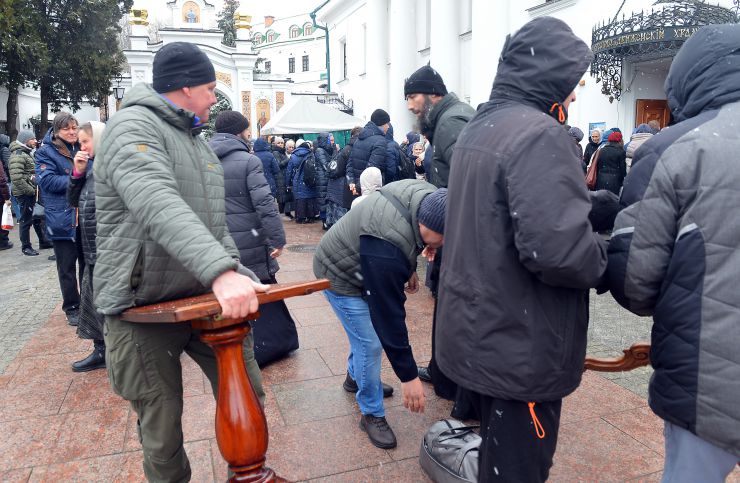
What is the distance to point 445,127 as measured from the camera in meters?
4.21

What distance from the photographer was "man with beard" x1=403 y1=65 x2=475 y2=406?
13.6ft

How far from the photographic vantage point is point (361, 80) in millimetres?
26422

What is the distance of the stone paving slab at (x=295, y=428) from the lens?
3.15 meters

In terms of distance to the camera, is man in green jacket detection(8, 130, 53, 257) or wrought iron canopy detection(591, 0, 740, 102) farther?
man in green jacket detection(8, 130, 53, 257)

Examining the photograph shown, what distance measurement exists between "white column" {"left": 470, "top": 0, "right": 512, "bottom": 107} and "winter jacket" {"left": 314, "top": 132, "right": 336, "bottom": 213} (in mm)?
4536

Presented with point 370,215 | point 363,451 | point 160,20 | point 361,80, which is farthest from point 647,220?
point 160,20

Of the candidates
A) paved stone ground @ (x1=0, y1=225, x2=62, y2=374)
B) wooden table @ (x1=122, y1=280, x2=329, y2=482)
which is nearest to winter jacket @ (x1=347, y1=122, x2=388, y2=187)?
paved stone ground @ (x1=0, y1=225, x2=62, y2=374)

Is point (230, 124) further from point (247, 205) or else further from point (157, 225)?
point (157, 225)

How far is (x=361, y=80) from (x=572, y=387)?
25.6 m

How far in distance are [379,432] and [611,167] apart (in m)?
7.51

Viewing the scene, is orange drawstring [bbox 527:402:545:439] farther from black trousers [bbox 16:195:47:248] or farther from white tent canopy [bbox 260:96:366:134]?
white tent canopy [bbox 260:96:366:134]

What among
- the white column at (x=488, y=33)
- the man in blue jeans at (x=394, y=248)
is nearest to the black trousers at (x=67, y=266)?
the man in blue jeans at (x=394, y=248)

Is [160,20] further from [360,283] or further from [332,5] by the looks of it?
[360,283]

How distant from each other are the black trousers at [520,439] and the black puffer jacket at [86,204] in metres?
3.16
